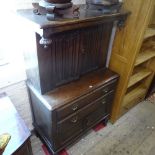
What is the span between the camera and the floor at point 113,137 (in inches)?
60.4

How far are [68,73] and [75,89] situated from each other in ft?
0.50

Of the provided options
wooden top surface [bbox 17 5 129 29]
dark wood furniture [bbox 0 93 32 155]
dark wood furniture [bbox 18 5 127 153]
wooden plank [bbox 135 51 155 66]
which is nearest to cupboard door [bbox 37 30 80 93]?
dark wood furniture [bbox 18 5 127 153]

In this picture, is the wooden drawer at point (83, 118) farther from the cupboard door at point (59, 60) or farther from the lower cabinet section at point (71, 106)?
the cupboard door at point (59, 60)

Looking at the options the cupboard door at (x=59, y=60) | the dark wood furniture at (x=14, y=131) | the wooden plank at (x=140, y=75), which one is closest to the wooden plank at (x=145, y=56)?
the wooden plank at (x=140, y=75)

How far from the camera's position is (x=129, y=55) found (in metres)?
1.58

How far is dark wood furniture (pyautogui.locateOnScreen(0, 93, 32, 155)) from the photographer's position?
93 centimetres

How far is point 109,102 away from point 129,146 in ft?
1.71

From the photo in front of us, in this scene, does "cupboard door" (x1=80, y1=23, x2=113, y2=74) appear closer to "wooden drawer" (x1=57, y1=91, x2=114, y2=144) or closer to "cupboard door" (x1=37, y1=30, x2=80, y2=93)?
"cupboard door" (x1=37, y1=30, x2=80, y2=93)

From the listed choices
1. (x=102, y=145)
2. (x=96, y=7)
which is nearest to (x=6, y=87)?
(x=96, y=7)

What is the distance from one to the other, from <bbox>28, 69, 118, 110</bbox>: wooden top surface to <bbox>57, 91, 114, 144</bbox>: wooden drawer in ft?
0.58

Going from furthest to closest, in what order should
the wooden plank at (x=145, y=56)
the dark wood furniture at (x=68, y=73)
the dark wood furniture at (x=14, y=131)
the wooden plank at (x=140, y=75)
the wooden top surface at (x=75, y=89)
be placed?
the wooden plank at (x=140, y=75), the wooden plank at (x=145, y=56), the wooden top surface at (x=75, y=89), the dark wood furniture at (x=68, y=73), the dark wood furniture at (x=14, y=131)

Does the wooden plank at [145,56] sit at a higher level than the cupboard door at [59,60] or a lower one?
lower

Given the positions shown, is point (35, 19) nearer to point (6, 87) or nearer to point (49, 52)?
point (49, 52)

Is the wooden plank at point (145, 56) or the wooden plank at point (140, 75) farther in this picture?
the wooden plank at point (140, 75)
